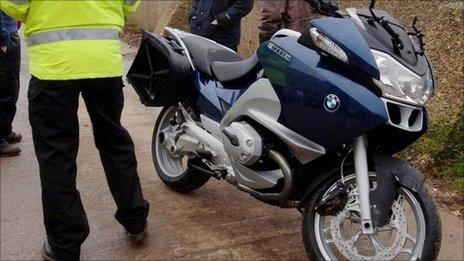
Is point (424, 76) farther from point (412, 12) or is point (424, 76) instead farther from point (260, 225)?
point (412, 12)

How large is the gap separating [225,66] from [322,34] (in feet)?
2.68

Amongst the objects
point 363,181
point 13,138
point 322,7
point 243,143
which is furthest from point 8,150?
point 363,181

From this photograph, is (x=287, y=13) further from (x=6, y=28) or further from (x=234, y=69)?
(x=6, y=28)

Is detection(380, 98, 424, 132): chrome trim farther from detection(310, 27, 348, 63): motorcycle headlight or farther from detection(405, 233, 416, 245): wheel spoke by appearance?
detection(405, 233, 416, 245): wheel spoke

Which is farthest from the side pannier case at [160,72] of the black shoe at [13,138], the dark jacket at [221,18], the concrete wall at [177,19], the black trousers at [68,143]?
the concrete wall at [177,19]

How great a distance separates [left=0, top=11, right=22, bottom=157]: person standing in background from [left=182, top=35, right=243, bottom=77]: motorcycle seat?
1.33 meters

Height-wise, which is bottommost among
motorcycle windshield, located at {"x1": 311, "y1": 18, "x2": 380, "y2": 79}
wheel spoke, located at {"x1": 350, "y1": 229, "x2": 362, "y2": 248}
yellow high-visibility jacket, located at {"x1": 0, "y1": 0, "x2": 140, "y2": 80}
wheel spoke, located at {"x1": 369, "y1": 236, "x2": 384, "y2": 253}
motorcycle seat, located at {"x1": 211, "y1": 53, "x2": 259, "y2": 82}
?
wheel spoke, located at {"x1": 350, "y1": 229, "x2": 362, "y2": 248}

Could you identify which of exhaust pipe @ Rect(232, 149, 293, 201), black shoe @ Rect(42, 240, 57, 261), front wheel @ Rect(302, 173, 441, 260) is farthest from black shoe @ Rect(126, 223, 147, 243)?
front wheel @ Rect(302, 173, 441, 260)

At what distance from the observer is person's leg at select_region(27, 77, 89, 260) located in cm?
275

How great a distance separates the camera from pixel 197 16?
5.01 metres

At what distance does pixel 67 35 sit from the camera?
2.69 metres

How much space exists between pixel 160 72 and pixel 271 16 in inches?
71.9

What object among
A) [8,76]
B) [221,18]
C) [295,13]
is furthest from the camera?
[295,13]

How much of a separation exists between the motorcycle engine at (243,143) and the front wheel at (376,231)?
39 cm
